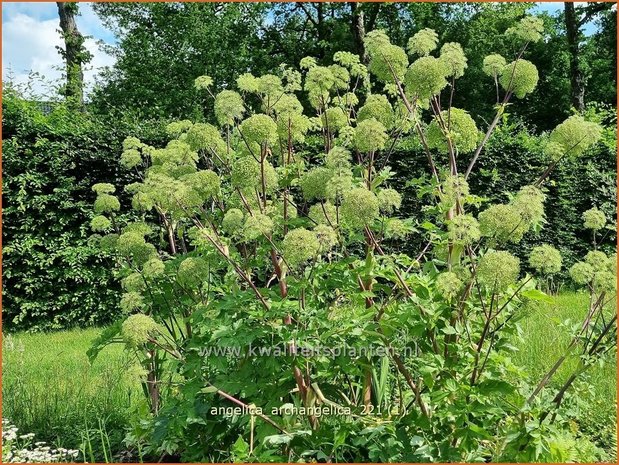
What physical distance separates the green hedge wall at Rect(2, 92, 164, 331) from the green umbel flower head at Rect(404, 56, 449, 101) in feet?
22.7

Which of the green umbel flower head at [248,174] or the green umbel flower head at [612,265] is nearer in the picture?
the green umbel flower head at [612,265]

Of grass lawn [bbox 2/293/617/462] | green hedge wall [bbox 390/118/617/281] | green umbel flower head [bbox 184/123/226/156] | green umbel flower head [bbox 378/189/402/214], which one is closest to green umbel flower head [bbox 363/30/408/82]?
green umbel flower head [bbox 378/189/402/214]

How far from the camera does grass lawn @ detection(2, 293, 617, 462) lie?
3.85 metres

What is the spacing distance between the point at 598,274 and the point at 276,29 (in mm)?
20150

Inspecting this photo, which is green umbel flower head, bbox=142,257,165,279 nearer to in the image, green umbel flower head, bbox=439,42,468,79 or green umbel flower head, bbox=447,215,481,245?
green umbel flower head, bbox=447,215,481,245

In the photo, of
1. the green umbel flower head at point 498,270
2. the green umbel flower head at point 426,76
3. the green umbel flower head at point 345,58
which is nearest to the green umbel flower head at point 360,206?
the green umbel flower head at point 498,270

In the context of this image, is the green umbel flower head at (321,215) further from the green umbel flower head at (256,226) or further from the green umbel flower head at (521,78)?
the green umbel flower head at (521,78)

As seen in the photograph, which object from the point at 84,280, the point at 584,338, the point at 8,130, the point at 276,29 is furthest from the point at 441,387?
the point at 276,29

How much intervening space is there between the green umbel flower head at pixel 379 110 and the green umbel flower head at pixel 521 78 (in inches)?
24.8

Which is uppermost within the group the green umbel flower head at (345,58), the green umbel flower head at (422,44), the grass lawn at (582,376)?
the green umbel flower head at (345,58)

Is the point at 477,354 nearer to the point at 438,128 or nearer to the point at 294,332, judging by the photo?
the point at 294,332

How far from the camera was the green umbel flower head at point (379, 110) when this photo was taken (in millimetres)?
3078

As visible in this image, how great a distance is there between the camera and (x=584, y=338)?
2.54 m

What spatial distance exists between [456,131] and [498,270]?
100 cm
